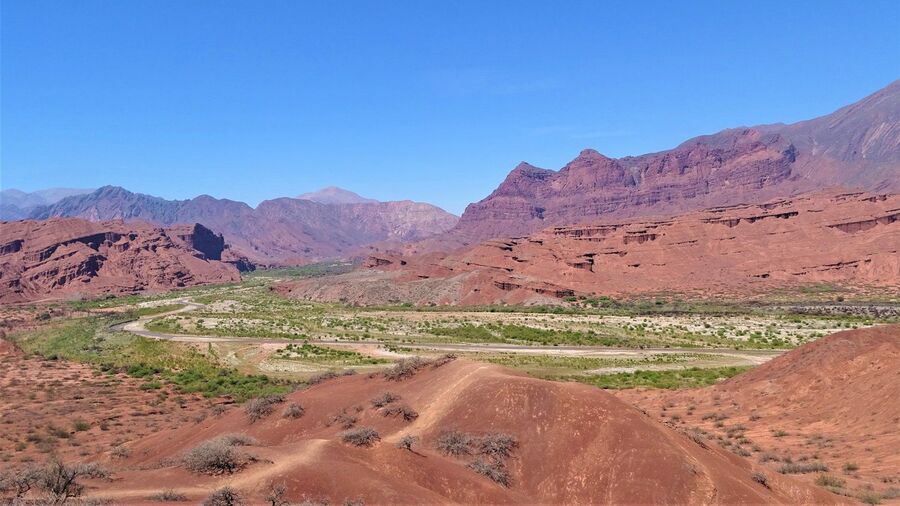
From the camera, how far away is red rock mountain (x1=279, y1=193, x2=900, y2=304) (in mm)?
124062

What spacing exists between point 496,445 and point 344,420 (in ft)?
23.1

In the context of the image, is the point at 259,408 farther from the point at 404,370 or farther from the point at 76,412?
the point at 76,412

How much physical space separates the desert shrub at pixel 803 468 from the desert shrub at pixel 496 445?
38.4 feet

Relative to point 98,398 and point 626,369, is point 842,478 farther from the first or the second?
point 98,398

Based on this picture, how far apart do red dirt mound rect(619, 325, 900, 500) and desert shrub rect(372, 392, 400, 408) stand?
51.8ft

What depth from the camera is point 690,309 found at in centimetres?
10156

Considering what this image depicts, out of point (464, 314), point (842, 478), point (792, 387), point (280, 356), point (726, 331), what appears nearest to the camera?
point (842, 478)

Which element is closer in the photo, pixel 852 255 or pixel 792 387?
pixel 792 387

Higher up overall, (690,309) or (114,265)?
(114,265)

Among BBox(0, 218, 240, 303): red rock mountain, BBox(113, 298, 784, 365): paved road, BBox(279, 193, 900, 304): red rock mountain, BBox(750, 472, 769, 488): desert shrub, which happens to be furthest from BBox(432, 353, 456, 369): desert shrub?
BBox(0, 218, 240, 303): red rock mountain

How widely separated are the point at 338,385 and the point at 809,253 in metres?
139

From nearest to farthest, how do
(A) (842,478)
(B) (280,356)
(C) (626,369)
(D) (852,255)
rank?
(A) (842,478) < (C) (626,369) < (B) (280,356) < (D) (852,255)

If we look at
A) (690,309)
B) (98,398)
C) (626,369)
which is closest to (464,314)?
(690,309)

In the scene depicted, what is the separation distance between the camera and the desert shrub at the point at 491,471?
17.0 meters
